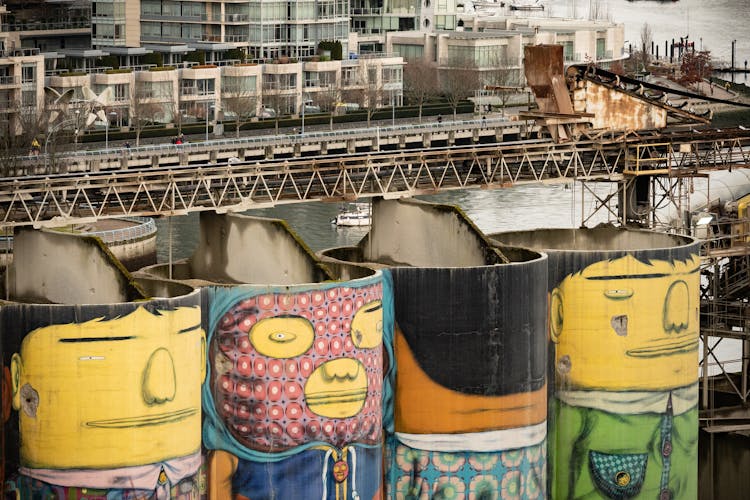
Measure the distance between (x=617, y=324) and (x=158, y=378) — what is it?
10069mm

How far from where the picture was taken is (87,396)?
36.2 metres

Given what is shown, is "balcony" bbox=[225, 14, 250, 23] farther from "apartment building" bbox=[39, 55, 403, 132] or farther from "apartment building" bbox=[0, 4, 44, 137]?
"apartment building" bbox=[0, 4, 44, 137]

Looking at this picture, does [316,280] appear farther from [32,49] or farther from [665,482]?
[32,49]

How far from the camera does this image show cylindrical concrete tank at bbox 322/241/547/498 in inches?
1608

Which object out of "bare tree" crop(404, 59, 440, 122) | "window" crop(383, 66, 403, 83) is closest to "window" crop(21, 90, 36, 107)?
"bare tree" crop(404, 59, 440, 122)

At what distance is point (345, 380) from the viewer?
39250 mm

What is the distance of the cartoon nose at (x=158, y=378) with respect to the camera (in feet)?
120

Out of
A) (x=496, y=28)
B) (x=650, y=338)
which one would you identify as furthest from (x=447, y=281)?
(x=496, y=28)

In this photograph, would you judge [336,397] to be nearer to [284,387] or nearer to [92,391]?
[284,387]

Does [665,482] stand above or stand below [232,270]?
below

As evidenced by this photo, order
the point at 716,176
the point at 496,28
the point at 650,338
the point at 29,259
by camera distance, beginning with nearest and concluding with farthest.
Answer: the point at 29,259, the point at 650,338, the point at 716,176, the point at 496,28

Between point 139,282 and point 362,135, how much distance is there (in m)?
87.9

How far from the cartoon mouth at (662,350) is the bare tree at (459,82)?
346ft

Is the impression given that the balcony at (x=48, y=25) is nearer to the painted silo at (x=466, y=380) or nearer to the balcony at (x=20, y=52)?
the balcony at (x=20, y=52)
